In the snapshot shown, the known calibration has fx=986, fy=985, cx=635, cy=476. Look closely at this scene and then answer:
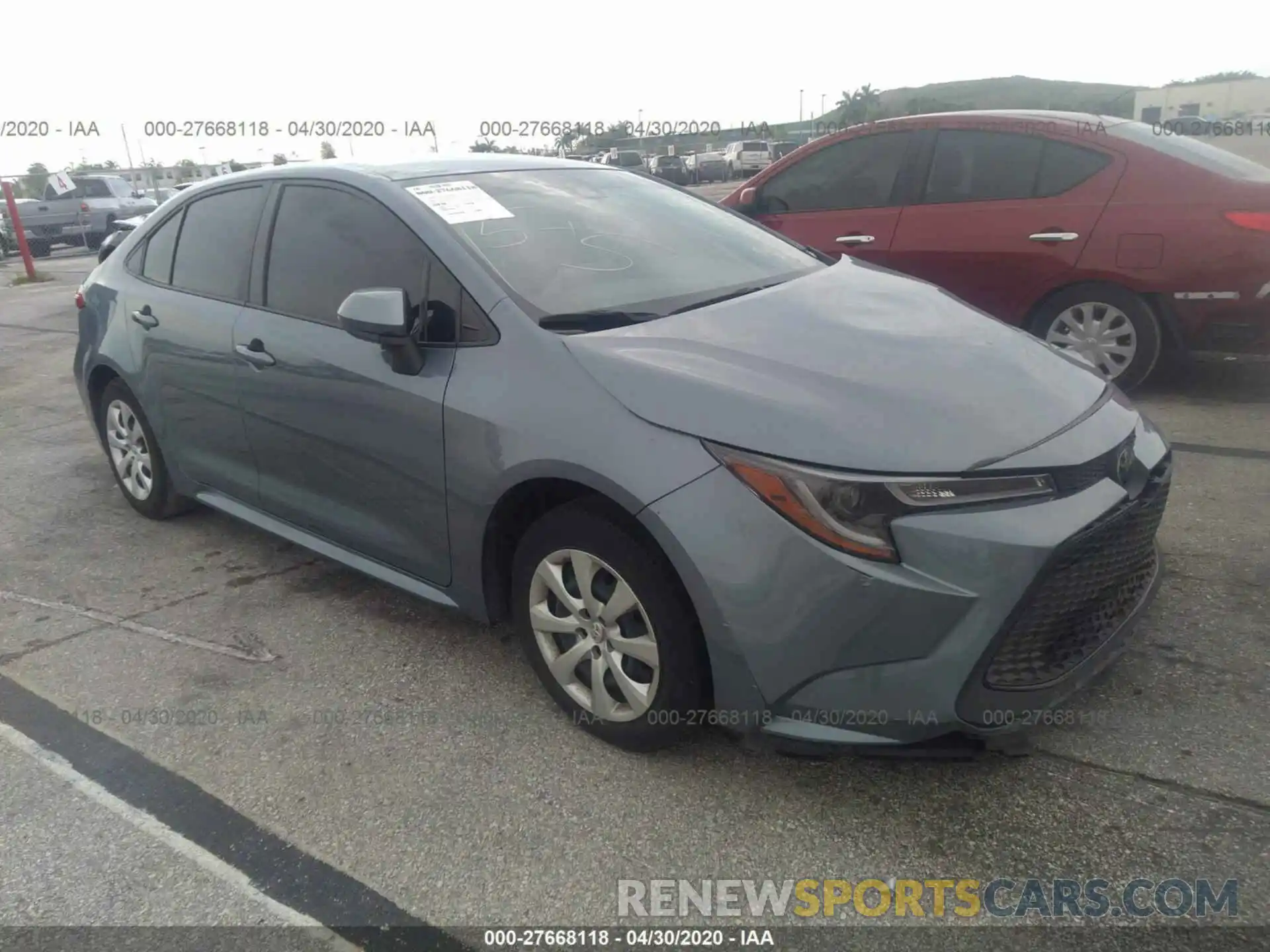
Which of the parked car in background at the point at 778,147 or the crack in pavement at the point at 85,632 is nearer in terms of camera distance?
the crack in pavement at the point at 85,632

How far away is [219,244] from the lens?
396 centimetres

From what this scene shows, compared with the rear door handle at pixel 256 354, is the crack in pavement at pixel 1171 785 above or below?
below

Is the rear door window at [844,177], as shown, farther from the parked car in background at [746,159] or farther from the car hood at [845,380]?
the parked car in background at [746,159]

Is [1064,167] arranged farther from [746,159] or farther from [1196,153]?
[746,159]

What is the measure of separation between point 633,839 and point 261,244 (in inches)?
102

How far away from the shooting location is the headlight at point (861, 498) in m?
2.18

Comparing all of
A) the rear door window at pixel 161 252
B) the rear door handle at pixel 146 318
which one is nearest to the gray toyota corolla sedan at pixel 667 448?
the rear door handle at pixel 146 318

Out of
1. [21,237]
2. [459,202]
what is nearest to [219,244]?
[459,202]

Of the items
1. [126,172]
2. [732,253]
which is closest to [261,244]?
[732,253]

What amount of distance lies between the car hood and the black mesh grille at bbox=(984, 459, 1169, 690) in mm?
273

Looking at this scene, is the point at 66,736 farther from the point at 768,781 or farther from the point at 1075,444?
the point at 1075,444

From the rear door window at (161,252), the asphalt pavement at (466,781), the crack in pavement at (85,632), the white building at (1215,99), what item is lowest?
the crack in pavement at (85,632)

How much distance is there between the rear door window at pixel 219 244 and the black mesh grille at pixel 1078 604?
2959mm

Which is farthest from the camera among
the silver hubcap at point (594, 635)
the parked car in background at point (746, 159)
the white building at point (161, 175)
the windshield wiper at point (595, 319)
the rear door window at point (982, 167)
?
the parked car in background at point (746, 159)
